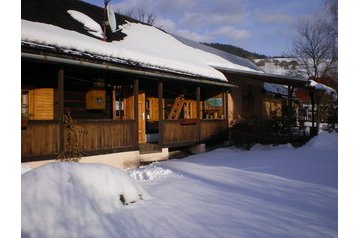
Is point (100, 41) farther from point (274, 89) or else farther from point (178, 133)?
point (274, 89)

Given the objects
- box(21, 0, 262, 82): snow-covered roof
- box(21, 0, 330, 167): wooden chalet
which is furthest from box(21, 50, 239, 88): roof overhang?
box(21, 0, 262, 82): snow-covered roof

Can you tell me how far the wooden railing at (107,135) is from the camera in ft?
30.2

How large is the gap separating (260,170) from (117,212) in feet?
16.2

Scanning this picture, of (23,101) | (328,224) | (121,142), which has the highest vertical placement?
(23,101)

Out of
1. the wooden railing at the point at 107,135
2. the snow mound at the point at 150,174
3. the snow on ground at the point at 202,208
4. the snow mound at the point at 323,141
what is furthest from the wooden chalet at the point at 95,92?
the snow mound at the point at 323,141

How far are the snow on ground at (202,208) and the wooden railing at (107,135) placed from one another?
71.6 inches

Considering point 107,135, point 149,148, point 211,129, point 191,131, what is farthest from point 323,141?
point 107,135

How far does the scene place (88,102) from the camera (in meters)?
11.1

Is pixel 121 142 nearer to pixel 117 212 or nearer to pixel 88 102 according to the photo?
pixel 88 102

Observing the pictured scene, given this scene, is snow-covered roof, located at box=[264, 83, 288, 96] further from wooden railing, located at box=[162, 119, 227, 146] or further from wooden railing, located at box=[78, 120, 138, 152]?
wooden railing, located at box=[78, 120, 138, 152]

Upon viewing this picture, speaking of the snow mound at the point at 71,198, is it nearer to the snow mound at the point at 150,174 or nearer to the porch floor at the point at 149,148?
the snow mound at the point at 150,174
